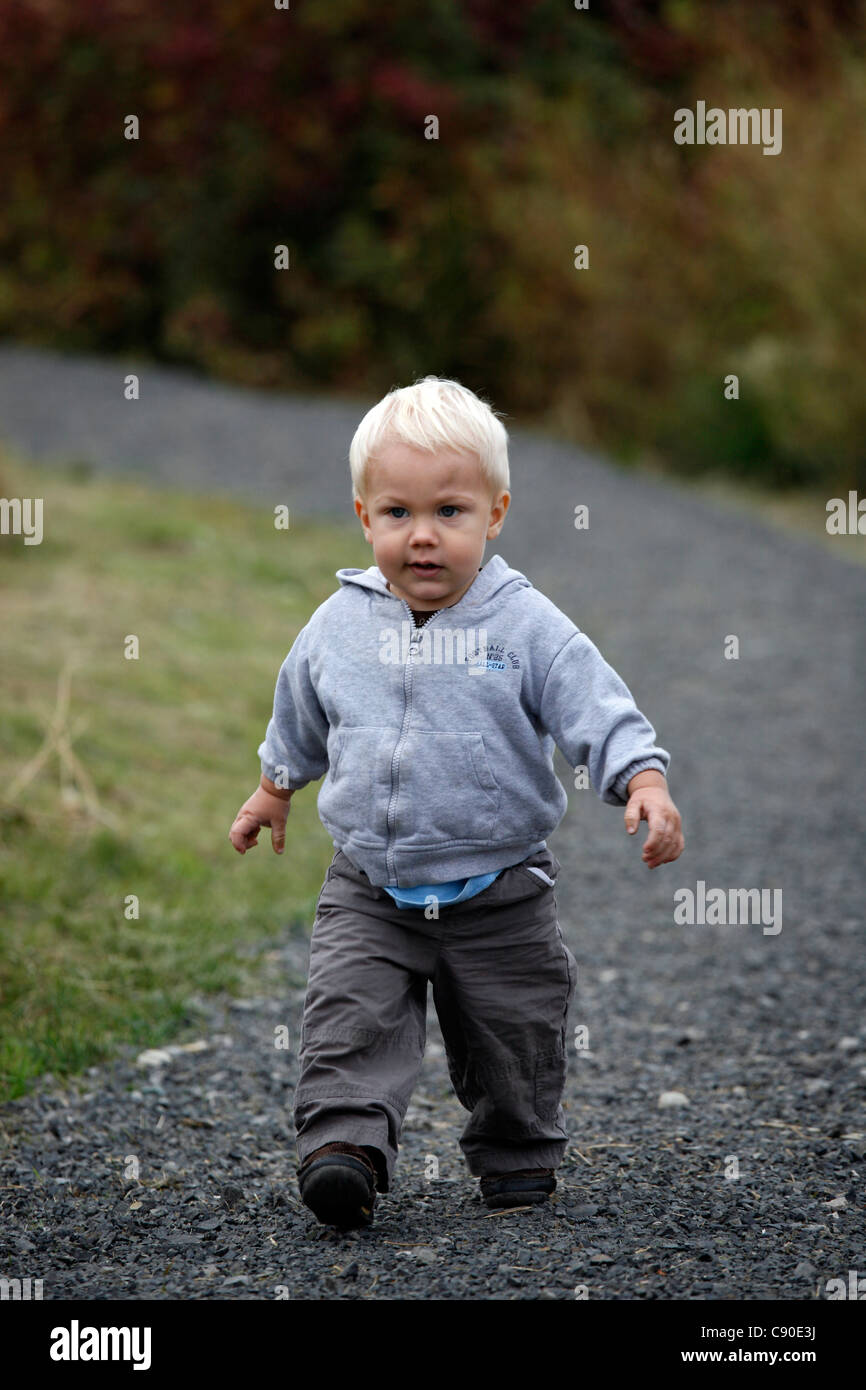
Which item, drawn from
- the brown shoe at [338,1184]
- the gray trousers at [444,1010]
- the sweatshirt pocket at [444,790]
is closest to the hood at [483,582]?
the sweatshirt pocket at [444,790]

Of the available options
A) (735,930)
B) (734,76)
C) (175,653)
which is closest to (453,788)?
(735,930)

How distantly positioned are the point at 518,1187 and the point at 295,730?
2.86ft

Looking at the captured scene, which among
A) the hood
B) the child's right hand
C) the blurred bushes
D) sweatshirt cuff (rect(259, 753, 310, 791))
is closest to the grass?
the child's right hand

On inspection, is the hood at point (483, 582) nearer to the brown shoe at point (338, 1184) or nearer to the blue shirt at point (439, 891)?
the blue shirt at point (439, 891)

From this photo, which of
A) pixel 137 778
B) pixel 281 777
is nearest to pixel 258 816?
pixel 281 777

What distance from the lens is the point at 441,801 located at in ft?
8.70

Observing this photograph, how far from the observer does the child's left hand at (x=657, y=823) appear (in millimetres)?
2447

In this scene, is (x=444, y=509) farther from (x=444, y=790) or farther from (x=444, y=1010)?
(x=444, y=1010)

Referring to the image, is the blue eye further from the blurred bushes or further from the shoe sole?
the blurred bushes

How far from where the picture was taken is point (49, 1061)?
347 centimetres

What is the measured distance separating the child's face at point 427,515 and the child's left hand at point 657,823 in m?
0.49

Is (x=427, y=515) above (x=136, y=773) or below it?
below

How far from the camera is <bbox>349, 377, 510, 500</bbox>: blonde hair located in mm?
2631

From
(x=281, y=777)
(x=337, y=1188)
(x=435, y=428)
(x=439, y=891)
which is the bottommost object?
(x=337, y=1188)
